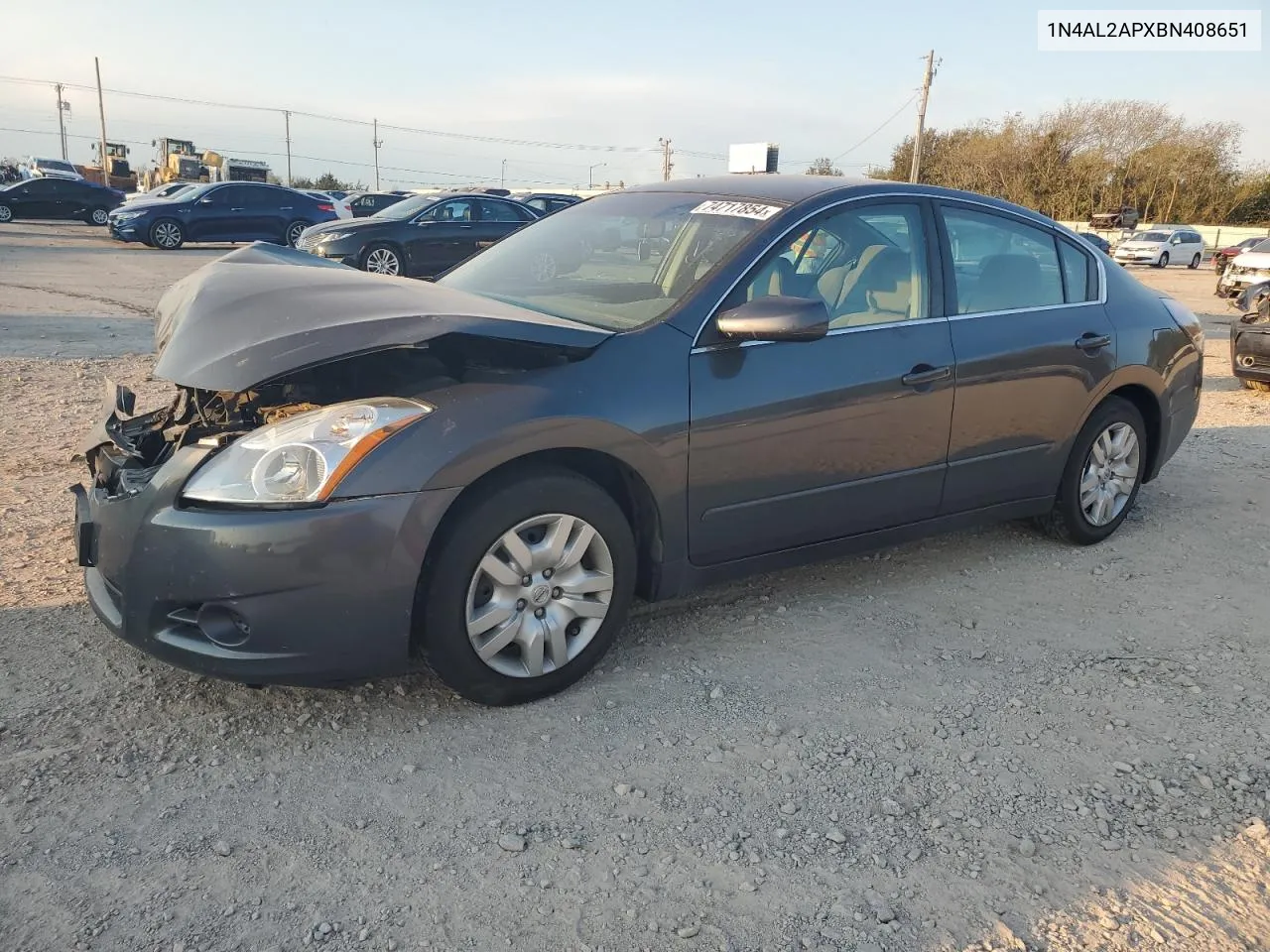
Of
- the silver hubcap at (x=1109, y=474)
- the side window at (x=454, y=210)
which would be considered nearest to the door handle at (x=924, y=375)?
the silver hubcap at (x=1109, y=474)

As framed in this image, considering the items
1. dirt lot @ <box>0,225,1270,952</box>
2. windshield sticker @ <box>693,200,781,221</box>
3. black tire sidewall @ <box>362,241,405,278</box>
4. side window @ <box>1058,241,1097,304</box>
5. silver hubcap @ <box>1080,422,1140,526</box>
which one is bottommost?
dirt lot @ <box>0,225,1270,952</box>

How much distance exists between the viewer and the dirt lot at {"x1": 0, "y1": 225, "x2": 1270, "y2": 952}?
87.0 inches

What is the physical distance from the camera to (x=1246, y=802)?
274 cm

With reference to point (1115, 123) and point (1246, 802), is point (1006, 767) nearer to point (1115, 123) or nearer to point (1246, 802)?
point (1246, 802)

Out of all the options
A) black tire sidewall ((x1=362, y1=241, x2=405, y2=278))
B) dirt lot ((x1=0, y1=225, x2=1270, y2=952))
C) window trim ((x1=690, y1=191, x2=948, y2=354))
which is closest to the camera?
dirt lot ((x1=0, y1=225, x2=1270, y2=952))

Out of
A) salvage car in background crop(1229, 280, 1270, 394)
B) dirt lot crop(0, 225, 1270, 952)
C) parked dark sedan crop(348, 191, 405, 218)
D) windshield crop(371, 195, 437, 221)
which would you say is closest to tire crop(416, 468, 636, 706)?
dirt lot crop(0, 225, 1270, 952)

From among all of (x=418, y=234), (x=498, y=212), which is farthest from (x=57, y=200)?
(x=498, y=212)

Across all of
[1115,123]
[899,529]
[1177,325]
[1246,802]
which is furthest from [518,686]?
[1115,123]

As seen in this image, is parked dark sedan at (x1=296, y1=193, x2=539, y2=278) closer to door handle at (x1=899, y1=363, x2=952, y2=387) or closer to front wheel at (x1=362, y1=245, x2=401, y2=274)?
front wheel at (x1=362, y1=245, x2=401, y2=274)

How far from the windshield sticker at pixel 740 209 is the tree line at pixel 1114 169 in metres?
47.9

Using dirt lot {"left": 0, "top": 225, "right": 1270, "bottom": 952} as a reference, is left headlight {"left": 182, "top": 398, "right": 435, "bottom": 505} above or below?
above

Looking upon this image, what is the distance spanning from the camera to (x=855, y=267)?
375 centimetres

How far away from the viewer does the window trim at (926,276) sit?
10.8 feet

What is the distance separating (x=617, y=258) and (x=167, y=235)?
67.0 feet
